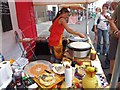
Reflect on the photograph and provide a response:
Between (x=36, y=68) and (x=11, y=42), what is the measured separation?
179 cm

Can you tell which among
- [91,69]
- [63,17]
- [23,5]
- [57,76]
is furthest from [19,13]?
[91,69]

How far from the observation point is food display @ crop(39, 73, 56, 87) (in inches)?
39.0

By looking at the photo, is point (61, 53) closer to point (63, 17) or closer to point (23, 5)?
point (63, 17)

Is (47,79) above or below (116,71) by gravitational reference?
below

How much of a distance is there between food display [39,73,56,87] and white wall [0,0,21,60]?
5.05 feet

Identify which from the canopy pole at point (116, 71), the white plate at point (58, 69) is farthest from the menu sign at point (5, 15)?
the canopy pole at point (116, 71)

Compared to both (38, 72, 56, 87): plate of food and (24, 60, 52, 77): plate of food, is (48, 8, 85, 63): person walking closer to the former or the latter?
(24, 60, 52, 77): plate of food

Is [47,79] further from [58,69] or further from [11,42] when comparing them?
[11,42]

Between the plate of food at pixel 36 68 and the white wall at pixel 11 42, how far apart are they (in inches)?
52.0

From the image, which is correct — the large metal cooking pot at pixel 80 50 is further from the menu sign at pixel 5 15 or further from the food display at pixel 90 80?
the menu sign at pixel 5 15

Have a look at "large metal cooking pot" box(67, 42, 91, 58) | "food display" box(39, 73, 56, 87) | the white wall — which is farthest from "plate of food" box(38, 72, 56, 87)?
the white wall

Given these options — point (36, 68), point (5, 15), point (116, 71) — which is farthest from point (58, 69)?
point (5, 15)

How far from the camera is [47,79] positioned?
3.34 ft

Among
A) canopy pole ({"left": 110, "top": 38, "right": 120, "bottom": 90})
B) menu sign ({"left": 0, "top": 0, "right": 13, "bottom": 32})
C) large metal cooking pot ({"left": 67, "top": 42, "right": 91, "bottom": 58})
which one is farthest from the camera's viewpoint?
menu sign ({"left": 0, "top": 0, "right": 13, "bottom": 32})
